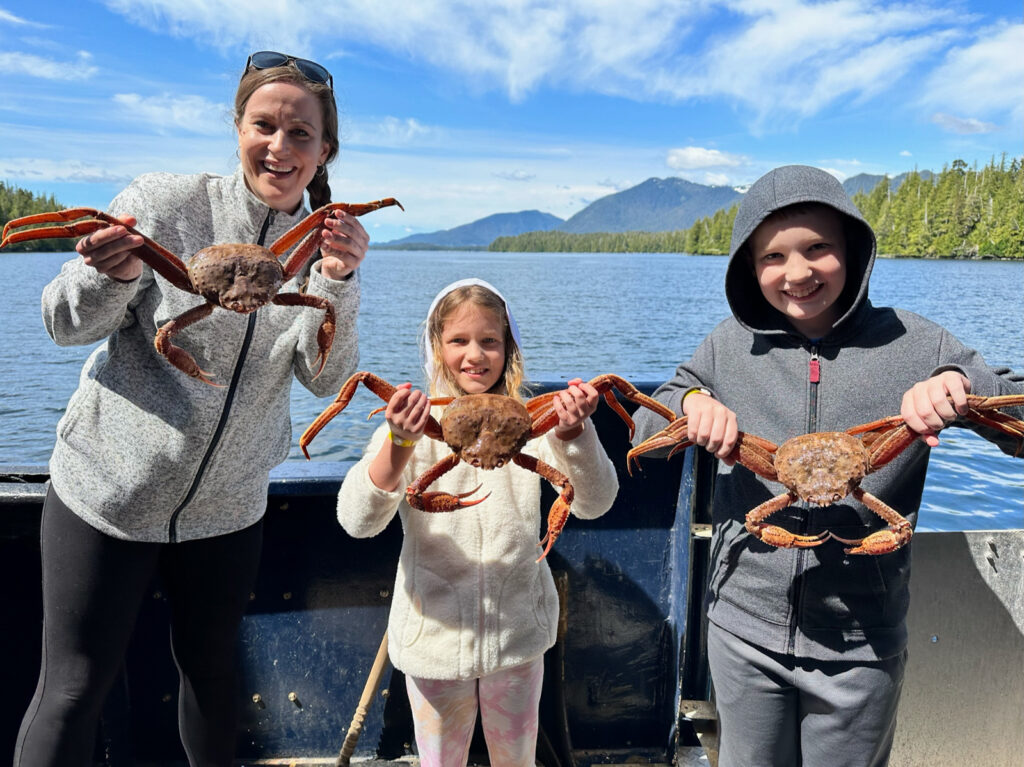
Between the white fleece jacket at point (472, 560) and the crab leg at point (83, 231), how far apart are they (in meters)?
0.88

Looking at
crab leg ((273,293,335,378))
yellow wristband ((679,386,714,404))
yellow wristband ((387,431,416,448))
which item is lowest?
yellow wristband ((387,431,416,448))

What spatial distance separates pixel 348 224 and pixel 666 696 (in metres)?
2.74

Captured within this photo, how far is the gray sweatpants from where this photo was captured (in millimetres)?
2127

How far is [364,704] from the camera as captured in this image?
3.12 m

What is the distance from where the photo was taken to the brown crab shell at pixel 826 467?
6.66 feet

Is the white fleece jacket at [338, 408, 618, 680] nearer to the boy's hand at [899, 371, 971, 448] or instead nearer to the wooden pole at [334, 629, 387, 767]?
the wooden pole at [334, 629, 387, 767]

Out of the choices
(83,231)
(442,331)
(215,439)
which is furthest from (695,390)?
(83,231)

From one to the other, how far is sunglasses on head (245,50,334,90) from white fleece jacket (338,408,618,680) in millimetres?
1283

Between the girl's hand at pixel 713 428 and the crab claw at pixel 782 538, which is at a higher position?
the girl's hand at pixel 713 428

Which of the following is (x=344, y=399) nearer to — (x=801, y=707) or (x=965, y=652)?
A: (x=801, y=707)

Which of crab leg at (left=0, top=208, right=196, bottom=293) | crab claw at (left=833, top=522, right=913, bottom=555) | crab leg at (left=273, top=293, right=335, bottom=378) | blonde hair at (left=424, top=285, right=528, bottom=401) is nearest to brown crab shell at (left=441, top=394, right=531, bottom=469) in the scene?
blonde hair at (left=424, top=285, right=528, bottom=401)

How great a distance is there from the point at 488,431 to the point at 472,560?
57cm

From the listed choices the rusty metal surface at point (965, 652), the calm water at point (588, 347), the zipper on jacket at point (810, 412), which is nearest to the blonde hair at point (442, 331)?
the calm water at point (588, 347)

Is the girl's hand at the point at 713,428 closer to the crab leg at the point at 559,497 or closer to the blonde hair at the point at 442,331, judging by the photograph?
the crab leg at the point at 559,497
